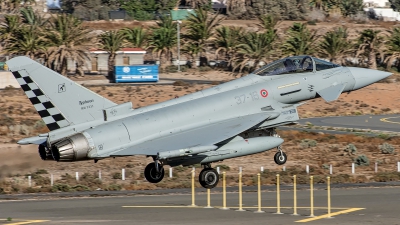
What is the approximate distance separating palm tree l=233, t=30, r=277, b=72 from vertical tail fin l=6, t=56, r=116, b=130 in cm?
7194

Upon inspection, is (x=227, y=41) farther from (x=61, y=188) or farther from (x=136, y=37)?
(x=61, y=188)

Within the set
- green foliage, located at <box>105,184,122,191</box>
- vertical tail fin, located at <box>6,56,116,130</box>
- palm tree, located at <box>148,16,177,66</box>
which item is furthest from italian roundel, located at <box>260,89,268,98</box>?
palm tree, located at <box>148,16,177,66</box>

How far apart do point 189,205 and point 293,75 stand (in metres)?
11.0

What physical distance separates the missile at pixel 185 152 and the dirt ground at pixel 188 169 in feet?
28.8

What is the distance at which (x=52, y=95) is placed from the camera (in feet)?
96.5

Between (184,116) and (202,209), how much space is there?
30.7 ft

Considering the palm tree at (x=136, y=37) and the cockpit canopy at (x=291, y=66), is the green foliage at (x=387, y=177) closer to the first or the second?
the cockpit canopy at (x=291, y=66)

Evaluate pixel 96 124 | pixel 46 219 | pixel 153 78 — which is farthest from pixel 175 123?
pixel 153 78

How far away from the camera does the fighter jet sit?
29250 mm

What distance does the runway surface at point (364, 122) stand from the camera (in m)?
77.8

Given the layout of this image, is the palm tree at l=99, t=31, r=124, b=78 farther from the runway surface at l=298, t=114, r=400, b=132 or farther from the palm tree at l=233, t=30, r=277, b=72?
the runway surface at l=298, t=114, r=400, b=132

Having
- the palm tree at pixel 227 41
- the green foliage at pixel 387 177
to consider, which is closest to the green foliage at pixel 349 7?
the palm tree at pixel 227 41

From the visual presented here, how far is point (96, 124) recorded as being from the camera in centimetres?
2973

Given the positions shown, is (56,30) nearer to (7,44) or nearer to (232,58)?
(7,44)
